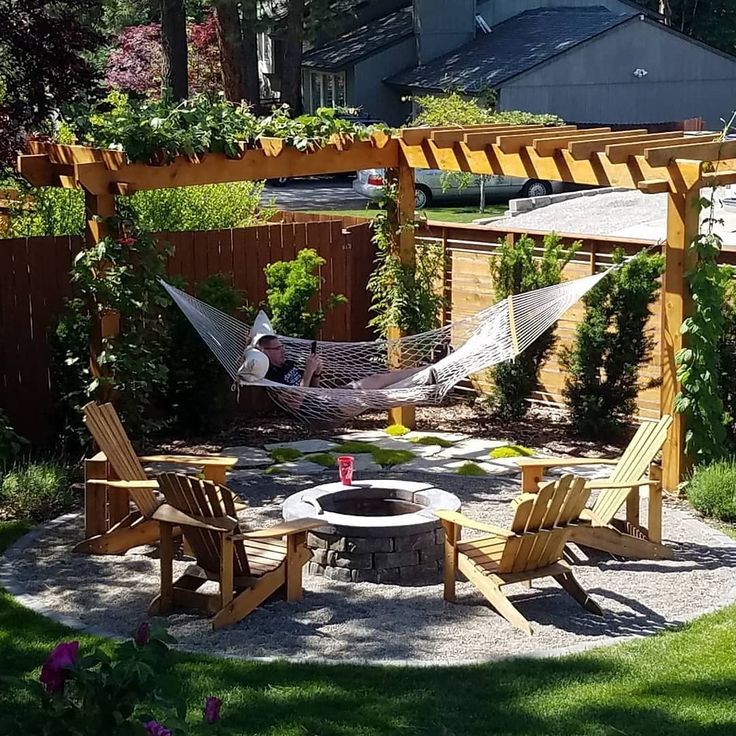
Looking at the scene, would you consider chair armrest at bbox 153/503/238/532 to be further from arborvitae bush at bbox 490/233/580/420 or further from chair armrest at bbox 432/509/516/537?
arborvitae bush at bbox 490/233/580/420

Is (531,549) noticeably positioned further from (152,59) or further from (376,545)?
(152,59)

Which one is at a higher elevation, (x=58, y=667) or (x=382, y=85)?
(x=382, y=85)

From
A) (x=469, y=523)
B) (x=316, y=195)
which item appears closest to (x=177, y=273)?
(x=469, y=523)

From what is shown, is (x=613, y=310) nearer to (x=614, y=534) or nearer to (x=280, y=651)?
(x=614, y=534)

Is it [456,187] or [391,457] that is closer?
[391,457]

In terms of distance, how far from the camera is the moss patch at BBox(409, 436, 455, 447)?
355 inches

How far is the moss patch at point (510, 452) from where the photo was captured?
28.4ft

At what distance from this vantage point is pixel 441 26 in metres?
33.9

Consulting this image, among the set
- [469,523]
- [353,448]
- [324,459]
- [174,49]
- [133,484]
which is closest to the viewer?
[469,523]

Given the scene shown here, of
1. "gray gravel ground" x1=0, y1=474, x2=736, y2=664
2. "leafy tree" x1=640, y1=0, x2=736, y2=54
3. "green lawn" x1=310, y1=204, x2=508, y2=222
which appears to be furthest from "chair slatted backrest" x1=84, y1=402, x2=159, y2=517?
"leafy tree" x1=640, y1=0, x2=736, y2=54

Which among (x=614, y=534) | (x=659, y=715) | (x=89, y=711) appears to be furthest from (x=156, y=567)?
(x=89, y=711)

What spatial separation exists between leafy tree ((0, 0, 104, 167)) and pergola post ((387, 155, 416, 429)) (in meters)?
2.49

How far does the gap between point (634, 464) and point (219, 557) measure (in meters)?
2.30

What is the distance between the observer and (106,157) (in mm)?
7223
